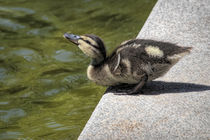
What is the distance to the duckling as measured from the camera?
4.23m

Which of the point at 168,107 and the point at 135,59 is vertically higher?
the point at 135,59

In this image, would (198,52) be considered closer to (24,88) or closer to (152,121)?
(152,121)

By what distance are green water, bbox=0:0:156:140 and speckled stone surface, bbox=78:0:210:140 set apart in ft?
3.69

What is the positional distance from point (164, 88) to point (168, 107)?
0.46m

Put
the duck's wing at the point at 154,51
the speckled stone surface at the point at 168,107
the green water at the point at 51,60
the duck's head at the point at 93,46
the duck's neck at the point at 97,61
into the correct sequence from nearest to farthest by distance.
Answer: the speckled stone surface at the point at 168,107 < the duck's wing at the point at 154,51 < the duck's head at the point at 93,46 < the duck's neck at the point at 97,61 < the green water at the point at 51,60

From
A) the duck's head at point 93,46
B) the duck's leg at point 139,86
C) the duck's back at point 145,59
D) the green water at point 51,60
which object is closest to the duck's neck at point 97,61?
the duck's head at point 93,46

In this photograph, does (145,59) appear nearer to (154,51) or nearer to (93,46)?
(154,51)

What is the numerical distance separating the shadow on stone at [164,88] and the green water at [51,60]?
884 mm

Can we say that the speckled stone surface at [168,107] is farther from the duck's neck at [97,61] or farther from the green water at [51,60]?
the green water at [51,60]

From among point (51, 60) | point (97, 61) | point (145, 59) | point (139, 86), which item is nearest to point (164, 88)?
point (139, 86)

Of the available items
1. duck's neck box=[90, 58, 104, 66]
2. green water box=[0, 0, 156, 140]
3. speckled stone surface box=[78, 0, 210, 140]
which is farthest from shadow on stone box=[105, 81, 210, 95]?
green water box=[0, 0, 156, 140]

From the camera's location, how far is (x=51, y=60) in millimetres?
6996

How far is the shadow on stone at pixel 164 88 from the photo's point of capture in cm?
441

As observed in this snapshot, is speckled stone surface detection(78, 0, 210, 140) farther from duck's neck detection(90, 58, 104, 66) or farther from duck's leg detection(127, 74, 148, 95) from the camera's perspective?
duck's neck detection(90, 58, 104, 66)
